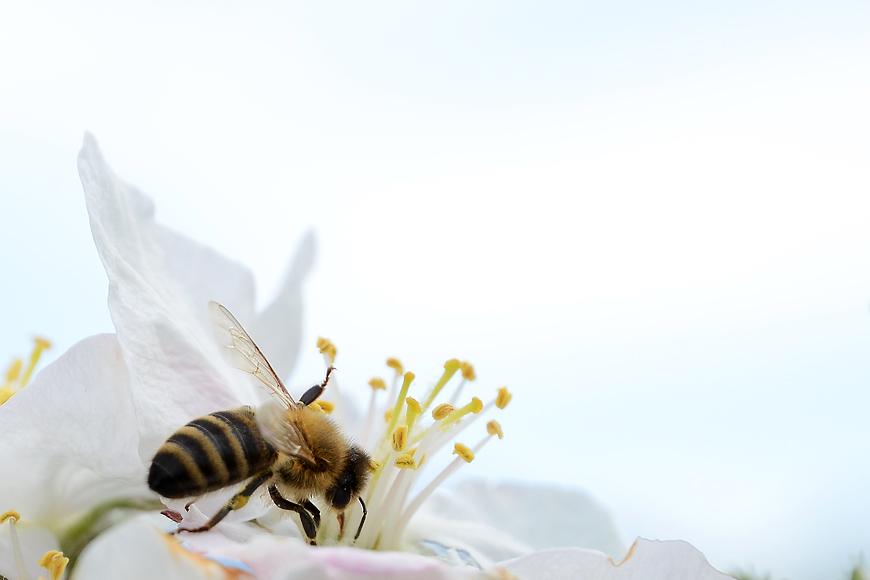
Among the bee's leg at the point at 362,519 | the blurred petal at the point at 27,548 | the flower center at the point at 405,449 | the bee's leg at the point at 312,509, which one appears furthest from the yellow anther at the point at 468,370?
the blurred petal at the point at 27,548

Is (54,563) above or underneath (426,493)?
underneath

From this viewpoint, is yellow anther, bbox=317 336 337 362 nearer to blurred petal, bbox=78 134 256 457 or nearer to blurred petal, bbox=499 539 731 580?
blurred petal, bbox=78 134 256 457

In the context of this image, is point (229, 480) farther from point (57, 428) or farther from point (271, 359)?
point (271, 359)

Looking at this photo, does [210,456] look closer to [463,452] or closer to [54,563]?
[54,563]

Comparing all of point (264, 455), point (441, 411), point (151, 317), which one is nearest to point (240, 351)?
point (151, 317)

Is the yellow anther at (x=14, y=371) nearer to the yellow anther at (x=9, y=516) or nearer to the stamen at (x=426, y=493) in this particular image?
the yellow anther at (x=9, y=516)

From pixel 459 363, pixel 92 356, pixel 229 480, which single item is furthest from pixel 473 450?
pixel 92 356
